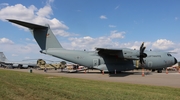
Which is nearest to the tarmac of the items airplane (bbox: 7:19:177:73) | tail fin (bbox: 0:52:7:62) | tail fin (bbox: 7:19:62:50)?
airplane (bbox: 7:19:177:73)

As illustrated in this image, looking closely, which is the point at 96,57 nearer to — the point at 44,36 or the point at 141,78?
the point at 44,36

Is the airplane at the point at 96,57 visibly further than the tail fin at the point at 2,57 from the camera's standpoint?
No

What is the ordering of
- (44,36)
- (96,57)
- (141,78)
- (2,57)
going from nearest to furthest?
(141,78) → (44,36) → (96,57) → (2,57)

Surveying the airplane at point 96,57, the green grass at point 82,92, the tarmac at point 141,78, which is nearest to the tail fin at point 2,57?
the airplane at point 96,57

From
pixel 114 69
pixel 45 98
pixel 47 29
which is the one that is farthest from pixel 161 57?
pixel 45 98

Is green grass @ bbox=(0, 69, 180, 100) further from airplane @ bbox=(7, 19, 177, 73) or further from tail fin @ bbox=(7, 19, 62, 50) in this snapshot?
tail fin @ bbox=(7, 19, 62, 50)

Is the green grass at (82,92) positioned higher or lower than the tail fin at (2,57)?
lower

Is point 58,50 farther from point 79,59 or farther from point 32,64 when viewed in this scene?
point 32,64

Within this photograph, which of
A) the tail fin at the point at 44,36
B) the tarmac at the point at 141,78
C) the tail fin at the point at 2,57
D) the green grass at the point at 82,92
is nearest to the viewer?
the green grass at the point at 82,92

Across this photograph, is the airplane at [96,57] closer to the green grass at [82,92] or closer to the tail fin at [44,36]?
the tail fin at [44,36]

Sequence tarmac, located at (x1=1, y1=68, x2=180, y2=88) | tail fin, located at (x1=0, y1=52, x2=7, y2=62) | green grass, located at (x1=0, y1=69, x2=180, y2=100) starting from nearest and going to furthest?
green grass, located at (x1=0, y1=69, x2=180, y2=100), tarmac, located at (x1=1, y1=68, x2=180, y2=88), tail fin, located at (x1=0, y1=52, x2=7, y2=62)

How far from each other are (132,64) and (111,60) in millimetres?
2892

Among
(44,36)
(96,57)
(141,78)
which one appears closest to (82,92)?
(141,78)

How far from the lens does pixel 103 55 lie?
81.7 ft
